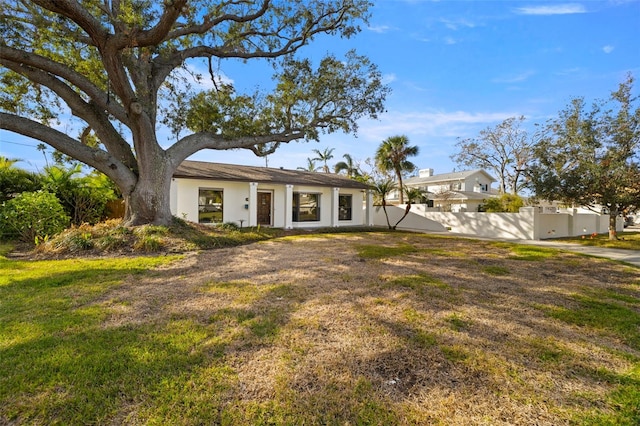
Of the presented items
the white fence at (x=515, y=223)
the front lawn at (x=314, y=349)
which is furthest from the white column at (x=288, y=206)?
the front lawn at (x=314, y=349)

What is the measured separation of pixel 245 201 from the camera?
16312mm

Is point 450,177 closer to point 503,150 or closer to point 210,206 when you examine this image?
point 503,150

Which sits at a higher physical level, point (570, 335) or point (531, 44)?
point (531, 44)

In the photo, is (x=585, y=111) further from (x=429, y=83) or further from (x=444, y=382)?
(x=444, y=382)

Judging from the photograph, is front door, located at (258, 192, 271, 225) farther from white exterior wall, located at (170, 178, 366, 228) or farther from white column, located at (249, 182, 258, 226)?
white column, located at (249, 182, 258, 226)

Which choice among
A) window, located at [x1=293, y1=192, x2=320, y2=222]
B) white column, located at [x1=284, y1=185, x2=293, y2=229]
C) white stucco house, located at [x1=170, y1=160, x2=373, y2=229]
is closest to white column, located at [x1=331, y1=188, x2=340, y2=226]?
white stucco house, located at [x1=170, y1=160, x2=373, y2=229]

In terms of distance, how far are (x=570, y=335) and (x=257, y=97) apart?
42.0 feet

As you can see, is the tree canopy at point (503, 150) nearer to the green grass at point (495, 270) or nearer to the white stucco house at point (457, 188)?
the white stucco house at point (457, 188)

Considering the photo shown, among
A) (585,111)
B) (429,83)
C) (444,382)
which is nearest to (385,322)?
(444,382)

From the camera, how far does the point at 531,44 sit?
10.5 meters

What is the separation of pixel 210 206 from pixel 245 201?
6.15 ft

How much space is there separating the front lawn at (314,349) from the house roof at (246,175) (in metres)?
8.94

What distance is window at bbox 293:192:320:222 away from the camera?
1862cm

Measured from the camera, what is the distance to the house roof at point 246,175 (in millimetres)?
14561
